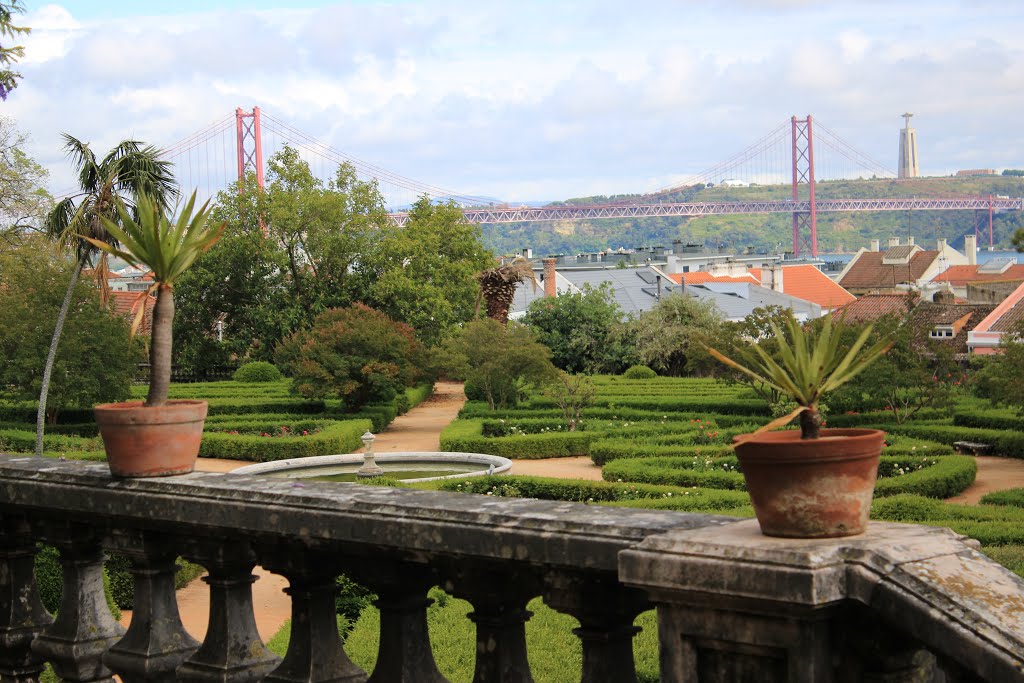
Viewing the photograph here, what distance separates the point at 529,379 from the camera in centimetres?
2670

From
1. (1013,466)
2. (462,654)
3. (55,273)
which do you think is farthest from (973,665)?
(55,273)

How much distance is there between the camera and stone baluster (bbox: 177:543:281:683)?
308cm

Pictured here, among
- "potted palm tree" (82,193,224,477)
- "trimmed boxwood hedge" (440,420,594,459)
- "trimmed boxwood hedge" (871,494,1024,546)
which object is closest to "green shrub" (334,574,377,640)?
"trimmed boxwood hedge" (871,494,1024,546)

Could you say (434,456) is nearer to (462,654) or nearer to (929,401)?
(929,401)

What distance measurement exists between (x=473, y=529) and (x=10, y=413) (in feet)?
92.6

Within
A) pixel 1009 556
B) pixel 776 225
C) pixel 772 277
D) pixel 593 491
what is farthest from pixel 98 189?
pixel 776 225

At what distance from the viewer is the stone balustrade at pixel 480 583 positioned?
201 cm

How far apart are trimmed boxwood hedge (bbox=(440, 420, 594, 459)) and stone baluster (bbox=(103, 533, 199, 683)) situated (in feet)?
61.4

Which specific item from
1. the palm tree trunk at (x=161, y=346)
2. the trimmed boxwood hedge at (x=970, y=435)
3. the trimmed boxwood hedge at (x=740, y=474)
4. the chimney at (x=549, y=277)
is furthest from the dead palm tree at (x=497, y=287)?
the palm tree trunk at (x=161, y=346)

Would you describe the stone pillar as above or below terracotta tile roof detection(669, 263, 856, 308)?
below

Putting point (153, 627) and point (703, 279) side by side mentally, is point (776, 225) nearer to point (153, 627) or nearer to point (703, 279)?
point (703, 279)

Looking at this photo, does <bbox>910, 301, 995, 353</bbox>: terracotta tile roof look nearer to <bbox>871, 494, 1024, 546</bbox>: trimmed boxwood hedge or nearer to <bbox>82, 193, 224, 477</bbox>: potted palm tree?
<bbox>871, 494, 1024, 546</bbox>: trimmed boxwood hedge

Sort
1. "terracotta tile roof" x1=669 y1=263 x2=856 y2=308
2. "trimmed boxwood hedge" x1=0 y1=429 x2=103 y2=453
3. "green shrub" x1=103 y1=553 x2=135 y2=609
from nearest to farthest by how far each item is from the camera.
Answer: "green shrub" x1=103 y1=553 x2=135 y2=609 < "trimmed boxwood hedge" x1=0 y1=429 x2=103 y2=453 < "terracotta tile roof" x1=669 y1=263 x2=856 y2=308

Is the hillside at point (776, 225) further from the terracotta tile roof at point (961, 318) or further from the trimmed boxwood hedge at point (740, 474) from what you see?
the trimmed boxwood hedge at point (740, 474)
